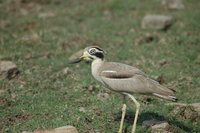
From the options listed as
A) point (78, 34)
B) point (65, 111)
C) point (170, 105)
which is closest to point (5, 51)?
point (78, 34)

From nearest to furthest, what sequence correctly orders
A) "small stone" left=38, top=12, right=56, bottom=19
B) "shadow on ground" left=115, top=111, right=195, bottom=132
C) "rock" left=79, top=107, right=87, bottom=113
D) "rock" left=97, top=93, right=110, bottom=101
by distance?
"shadow on ground" left=115, top=111, right=195, bottom=132 → "rock" left=79, top=107, right=87, bottom=113 → "rock" left=97, top=93, right=110, bottom=101 → "small stone" left=38, top=12, right=56, bottom=19

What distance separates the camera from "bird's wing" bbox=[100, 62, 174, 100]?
317 inches

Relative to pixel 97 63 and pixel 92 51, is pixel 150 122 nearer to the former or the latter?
pixel 97 63

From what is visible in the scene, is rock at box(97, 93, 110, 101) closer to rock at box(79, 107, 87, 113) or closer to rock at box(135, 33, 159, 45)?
rock at box(79, 107, 87, 113)

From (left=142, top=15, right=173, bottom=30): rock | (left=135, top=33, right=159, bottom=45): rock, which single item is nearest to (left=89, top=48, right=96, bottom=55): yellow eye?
(left=135, top=33, right=159, bottom=45): rock

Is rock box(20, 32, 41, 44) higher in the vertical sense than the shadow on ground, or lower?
lower

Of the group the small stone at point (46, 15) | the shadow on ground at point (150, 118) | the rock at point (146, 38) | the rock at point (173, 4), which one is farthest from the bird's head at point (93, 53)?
the rock at point (173, 4)

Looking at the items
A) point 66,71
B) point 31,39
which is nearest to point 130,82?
point 66,71

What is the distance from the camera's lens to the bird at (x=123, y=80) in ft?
26.5

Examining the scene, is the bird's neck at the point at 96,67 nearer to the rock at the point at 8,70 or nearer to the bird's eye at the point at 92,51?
the bird's eye at the point at 92,51

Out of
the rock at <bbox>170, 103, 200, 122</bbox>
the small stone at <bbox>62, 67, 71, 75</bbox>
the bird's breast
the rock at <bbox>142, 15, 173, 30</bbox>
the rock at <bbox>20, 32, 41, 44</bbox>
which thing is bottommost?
the rock at <bbox>20, 32, 41, 44</bbox>

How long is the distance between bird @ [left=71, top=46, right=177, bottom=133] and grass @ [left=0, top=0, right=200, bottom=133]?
66 centimetres

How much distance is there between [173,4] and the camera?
16.6 meters

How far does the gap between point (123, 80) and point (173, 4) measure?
8.88 meters
